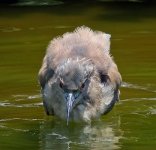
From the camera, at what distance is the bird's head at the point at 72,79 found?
843cm

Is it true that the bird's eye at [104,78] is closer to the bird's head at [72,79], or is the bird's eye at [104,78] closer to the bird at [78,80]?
the bird at [78,80]

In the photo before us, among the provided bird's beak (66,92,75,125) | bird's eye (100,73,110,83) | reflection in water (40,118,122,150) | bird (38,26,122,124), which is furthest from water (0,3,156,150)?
bird's eye (100,73,110,83)

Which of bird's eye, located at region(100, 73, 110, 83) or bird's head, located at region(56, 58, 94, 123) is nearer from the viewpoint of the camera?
bird's head, located at region(56, 58, 94, 123)

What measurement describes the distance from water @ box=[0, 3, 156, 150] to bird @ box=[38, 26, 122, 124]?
0.83 feet

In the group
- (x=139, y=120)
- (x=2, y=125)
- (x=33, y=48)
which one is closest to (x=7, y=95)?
(x=2, y=125)

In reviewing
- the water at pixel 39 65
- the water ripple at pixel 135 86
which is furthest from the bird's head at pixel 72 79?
the water ripple at pixel 135 86

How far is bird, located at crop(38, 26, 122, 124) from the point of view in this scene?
8492 mm

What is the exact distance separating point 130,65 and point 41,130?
11.6ft

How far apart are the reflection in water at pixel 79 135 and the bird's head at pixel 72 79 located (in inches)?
12.4

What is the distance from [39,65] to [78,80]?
4.05 meters

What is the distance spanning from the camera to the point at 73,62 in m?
8.58

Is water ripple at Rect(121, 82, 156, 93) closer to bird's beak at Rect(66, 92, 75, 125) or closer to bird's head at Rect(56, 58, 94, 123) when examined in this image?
bird's head at Rect(56, 58, 94, 123)

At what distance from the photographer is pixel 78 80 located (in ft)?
27.8

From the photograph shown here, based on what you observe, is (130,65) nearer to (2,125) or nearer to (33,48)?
(33,48)
